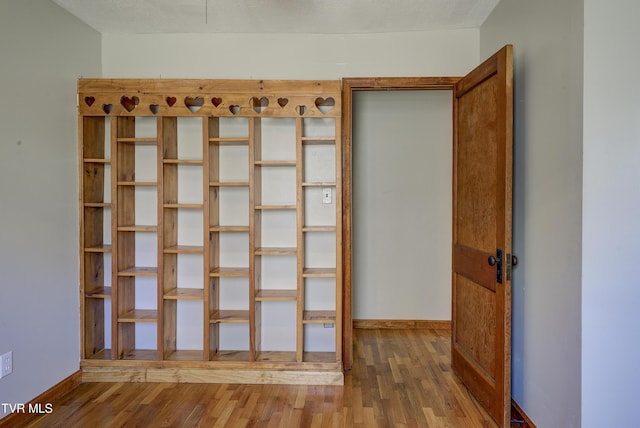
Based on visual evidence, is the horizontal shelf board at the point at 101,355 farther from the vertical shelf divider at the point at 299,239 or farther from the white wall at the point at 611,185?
the white wall at the point at 611,185

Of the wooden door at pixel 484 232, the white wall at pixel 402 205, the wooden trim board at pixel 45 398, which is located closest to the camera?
the wooden door at pixel 484 232

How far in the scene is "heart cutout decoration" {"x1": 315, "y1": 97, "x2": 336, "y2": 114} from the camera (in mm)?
2898

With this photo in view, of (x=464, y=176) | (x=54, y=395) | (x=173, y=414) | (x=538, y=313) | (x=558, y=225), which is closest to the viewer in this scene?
(x=558, y=225)

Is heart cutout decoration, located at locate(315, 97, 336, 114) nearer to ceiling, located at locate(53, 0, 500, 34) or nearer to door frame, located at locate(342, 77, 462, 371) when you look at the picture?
door frame, located at locate(342, 77, 462, 371)

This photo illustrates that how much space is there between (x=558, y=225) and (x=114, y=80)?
3.02m

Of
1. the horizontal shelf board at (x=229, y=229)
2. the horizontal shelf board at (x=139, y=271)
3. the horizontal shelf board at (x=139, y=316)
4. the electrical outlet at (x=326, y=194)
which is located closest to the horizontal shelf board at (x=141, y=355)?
the horizontal shelf board at (x=139, y=316)

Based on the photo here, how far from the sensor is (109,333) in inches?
125

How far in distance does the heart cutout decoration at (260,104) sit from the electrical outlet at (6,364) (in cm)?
217

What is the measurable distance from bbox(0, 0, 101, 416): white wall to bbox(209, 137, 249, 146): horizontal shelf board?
102cm

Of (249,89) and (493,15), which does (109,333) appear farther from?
(493,15)

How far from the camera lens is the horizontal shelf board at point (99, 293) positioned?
2936mm

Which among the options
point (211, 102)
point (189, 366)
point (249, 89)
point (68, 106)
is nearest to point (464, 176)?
point (249, 89)

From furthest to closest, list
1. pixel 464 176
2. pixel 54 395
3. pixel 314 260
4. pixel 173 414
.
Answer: pixel 314 260 < pixel 464 176 < pixel 54 395 < pixel 173 414

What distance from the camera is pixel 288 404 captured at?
2.59 m
